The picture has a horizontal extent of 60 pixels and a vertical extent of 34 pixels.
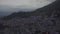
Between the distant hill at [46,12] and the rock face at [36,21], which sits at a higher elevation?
the distant hill at [46,12]

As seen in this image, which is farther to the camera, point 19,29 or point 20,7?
point 20,7

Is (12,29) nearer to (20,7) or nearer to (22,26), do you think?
(22,26)

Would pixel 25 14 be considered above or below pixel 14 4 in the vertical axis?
below

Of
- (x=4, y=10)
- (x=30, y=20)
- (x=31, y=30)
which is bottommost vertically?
(x=31, y=30)

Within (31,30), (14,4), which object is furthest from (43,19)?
(14,4)

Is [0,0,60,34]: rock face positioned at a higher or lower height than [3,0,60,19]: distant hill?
lower
